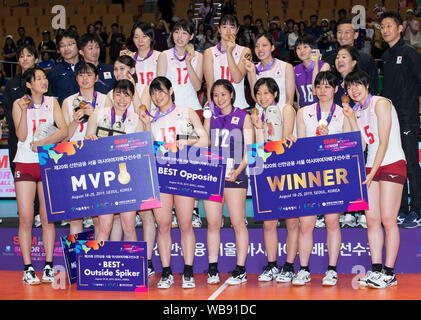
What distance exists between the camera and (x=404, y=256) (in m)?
5.98

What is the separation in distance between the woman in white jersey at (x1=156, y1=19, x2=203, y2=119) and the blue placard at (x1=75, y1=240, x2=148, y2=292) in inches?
68.8

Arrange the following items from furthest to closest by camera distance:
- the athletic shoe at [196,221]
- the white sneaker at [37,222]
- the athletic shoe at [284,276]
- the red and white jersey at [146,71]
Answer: the white sneaker at [37,222]
the red and white jersey at [146,71]
the athletic shoe at [196,221]
the athletic shoe at [284,276]

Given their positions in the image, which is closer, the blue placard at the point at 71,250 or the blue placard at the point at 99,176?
the blue placard at the point at 99,176

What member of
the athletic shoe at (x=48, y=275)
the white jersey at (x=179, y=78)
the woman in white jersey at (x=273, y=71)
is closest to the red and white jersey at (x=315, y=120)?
the woman in white jersey at (x=273, y=71)

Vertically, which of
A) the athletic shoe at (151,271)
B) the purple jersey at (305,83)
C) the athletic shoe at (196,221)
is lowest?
the athletic shoe at (151,271)

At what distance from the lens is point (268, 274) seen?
18.6 feet

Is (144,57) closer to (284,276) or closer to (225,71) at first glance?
(225,71)

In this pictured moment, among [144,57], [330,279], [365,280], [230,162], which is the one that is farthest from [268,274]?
[144,57]

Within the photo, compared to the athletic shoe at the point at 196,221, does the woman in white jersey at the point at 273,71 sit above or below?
above

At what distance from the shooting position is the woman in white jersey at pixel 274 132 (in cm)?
556

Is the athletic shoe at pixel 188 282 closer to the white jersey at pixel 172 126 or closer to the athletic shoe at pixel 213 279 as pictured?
the athletic shoe at pixel 213 279

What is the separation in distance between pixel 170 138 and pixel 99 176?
2.44 ft

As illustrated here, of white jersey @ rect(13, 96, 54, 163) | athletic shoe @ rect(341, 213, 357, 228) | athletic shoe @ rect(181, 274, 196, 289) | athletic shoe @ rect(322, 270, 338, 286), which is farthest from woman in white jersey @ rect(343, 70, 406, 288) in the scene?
white jersey @ rect(13, 96, 54, 163)

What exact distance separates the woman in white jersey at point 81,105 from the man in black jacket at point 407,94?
300cm
